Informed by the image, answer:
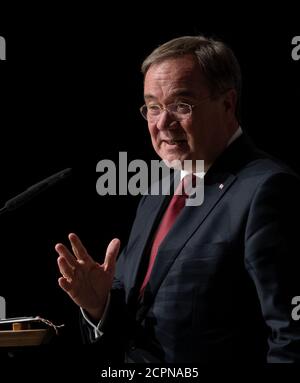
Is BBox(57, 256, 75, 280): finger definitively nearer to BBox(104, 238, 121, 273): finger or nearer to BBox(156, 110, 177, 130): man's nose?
BBox(104, 238, 121, 273): finger

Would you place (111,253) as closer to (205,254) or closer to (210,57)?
(205,254)

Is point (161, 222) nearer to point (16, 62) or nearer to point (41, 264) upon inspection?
point (41, 264)

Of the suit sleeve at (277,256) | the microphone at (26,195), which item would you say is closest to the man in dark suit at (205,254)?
the suit sleeve at (277,256)

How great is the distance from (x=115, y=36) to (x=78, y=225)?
91 cm

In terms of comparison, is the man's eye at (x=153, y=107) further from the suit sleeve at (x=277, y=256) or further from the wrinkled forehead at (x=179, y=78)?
the suit sleeve at (x=277, y=256)

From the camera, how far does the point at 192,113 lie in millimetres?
2287

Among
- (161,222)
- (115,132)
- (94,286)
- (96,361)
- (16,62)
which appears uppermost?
(16,62)

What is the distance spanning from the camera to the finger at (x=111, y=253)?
7.22 feet

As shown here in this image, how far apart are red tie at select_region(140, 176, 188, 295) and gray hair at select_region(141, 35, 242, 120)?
37 centimetres

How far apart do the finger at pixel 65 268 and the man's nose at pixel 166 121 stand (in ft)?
1.94

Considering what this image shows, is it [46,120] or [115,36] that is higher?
[115,36]

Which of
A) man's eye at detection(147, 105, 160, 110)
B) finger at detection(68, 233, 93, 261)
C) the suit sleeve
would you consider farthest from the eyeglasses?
finger at detection(68, 233, 93, 261)
